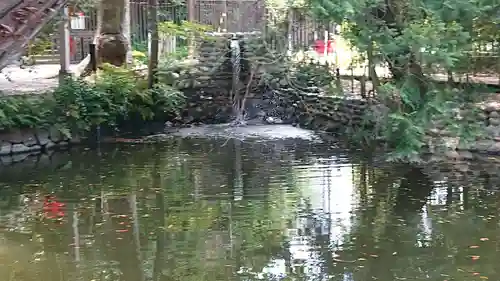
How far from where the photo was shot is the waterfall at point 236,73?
14008mm

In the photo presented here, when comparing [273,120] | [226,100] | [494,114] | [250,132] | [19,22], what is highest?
[19,22]

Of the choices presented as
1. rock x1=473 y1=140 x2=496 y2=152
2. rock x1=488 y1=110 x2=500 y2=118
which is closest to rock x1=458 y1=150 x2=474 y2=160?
rock x1=473 y1=140 x2=496 y2=152

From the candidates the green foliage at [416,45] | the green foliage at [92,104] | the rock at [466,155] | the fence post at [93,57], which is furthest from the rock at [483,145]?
the fence post at [93,57]

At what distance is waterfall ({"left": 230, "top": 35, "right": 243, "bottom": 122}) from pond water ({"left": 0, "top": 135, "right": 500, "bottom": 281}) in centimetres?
398

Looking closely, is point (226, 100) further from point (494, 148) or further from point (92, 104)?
point (494, 148)

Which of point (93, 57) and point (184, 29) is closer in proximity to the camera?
point (184, 29)

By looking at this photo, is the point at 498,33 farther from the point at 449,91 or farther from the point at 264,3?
the point at 264,3

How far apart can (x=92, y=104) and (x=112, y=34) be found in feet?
8.68

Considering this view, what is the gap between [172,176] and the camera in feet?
29.5

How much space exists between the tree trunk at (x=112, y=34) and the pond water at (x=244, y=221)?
4380mm

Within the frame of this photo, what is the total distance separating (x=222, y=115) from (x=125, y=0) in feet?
10.6

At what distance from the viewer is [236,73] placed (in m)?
14.2

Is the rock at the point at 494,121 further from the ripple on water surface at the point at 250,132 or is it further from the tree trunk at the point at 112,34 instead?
the tree trunk at the point at 112,34

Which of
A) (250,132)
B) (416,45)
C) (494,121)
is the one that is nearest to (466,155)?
(494,121)
